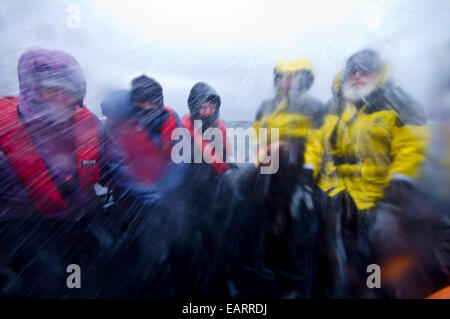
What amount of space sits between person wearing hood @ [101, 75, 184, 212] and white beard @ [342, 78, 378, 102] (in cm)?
65

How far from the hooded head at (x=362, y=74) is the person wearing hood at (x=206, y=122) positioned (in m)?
0.48

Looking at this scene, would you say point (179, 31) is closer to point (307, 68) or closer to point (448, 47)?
point (307, 68)

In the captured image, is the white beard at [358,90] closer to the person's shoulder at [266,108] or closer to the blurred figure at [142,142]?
the person's shoulder at [266,108]

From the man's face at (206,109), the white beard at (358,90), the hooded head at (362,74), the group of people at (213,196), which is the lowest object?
the group of people at (213,196)

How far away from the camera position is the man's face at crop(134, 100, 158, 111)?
0.88 meters

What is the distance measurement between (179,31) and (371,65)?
2.31 ft

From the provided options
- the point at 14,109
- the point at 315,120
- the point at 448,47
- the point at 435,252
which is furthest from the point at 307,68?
the point at 14,109

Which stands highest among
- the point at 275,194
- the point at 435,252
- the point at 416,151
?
the point at 416,151

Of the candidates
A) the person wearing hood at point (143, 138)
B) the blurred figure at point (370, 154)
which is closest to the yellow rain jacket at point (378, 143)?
the blurred figure at point (370, 154)

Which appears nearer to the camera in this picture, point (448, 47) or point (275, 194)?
point (448, 47)

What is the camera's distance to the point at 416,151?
2.52 feet

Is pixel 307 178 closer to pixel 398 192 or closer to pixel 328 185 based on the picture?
pixel 328 185

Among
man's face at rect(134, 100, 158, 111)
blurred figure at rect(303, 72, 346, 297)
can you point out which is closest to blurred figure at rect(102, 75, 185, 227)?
man's face at rect(134, 100, 158, 111)

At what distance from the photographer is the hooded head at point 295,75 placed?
2.81ft
